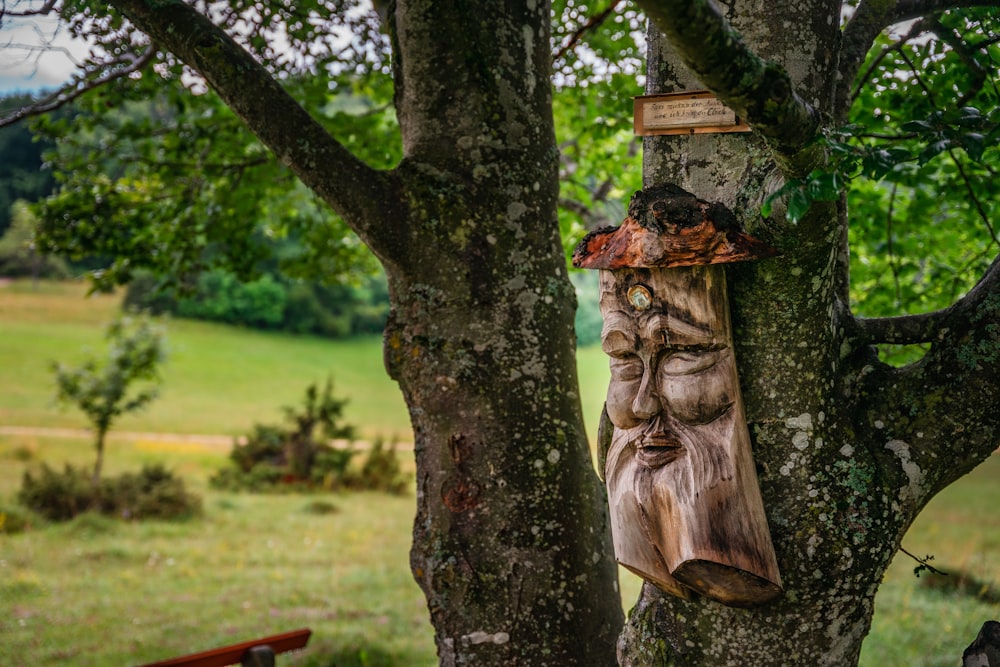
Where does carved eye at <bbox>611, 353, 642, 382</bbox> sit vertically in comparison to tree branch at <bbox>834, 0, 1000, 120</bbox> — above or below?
below

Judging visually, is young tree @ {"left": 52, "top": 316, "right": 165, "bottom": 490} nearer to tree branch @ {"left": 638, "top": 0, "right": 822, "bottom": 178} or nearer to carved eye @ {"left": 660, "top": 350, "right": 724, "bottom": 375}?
carved eye @ {"left": 660, "top": 350, "right": 724, "bottom": 375}

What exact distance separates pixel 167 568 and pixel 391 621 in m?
3.11

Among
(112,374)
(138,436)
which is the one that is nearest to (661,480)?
(112,374)

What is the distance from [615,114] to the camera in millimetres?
5664

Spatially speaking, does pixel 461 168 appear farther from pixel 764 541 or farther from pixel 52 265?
pixel 52 265

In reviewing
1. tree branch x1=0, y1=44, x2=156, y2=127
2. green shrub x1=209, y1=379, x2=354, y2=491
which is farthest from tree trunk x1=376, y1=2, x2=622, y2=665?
green shrub x1=209, y1=379, x2=354, y2=491

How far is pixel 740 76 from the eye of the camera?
6.22 ft

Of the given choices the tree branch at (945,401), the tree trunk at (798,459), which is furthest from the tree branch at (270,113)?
the tree branch at (945,401)

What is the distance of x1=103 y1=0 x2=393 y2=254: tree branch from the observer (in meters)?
3.27

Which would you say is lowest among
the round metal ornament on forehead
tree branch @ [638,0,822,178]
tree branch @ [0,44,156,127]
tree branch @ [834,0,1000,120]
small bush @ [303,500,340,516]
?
small bush @ [303,500,340,516]

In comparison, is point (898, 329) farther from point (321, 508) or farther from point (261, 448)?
point (261, 448)

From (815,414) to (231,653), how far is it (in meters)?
3.30

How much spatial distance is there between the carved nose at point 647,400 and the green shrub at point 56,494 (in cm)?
1083

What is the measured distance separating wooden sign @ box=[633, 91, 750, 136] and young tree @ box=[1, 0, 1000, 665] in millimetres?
76
